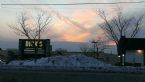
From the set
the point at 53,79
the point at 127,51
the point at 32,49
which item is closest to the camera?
the point at 53,79

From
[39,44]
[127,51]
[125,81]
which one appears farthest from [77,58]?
[125,81]

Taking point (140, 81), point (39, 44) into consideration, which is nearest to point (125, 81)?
point (140, 81)

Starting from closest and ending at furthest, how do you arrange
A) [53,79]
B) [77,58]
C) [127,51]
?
[53,79] < [77,58] < [127,51]

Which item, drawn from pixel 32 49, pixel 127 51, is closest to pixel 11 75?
pixel 127 51

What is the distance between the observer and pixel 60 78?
3116cm

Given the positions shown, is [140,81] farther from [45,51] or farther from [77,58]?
[45,51]

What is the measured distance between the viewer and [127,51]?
7450 centimetres

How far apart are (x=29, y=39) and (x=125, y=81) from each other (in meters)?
59.6

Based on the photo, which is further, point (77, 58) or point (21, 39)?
point (21, 39)

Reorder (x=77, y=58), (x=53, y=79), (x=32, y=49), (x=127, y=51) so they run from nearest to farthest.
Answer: (x=53, y=79)
(x=77, y=58)
(x=127, y=51)
(x=32, y=49)

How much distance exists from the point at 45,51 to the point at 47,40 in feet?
7.34

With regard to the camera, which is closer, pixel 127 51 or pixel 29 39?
pixel 127 51

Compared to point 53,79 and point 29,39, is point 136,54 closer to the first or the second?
point 29,39

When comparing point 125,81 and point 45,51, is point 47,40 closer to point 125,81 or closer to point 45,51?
point 45,51
